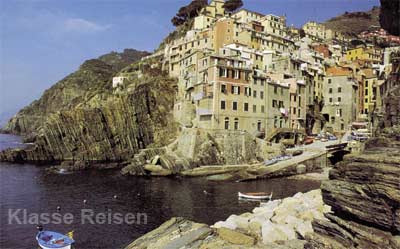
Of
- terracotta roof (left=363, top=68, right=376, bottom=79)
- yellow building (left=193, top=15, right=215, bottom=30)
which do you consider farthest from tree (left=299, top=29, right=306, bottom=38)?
yellow building (left=193, top=15, right=215, bottom=30)

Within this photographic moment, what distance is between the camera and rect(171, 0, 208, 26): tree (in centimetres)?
12350

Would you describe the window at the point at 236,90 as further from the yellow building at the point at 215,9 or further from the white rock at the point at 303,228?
the yellow building at the point at 215,9

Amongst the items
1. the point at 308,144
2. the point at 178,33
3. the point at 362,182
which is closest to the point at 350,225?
the point at 362,182

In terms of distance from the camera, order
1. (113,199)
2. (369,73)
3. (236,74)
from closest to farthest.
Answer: (113,199), (236,74), (369,73)

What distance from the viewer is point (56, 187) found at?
51625 millimetres

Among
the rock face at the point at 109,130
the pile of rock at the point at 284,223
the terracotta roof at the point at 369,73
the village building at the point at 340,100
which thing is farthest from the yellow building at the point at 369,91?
the pile of rock at the point at 284,223

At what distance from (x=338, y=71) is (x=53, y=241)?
8129cm

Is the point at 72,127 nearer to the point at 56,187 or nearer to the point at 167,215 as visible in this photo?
the point at 56,187

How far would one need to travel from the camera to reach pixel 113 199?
44062 millimetres

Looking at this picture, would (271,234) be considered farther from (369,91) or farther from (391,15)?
(369,91)

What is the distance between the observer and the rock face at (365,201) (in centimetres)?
1184

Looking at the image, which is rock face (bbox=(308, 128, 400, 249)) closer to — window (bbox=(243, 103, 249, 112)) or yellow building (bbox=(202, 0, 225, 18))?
window (bbox=(243, 103, 249, 112))

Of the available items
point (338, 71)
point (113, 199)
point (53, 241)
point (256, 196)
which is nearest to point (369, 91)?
point (338, 71)

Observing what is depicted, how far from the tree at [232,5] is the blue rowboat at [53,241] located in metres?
104
